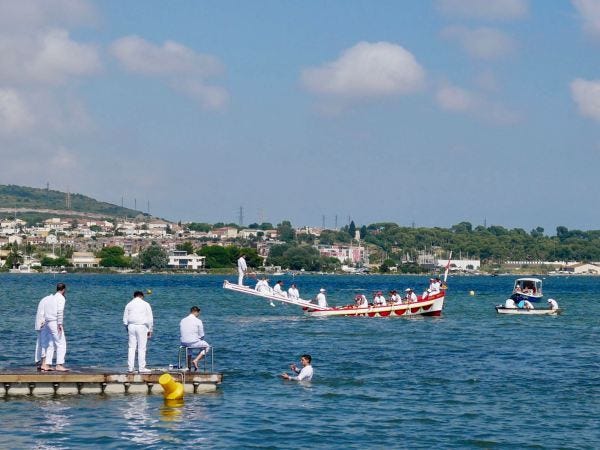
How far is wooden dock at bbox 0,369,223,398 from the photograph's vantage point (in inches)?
1115

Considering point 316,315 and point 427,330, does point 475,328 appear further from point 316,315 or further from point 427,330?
point 316,315

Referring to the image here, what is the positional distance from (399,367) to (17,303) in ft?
191

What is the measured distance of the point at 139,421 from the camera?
25.8 meters

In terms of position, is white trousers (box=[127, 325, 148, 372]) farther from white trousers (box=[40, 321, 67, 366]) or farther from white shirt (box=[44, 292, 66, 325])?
white shirt (box=[44, 292, 66, 325])

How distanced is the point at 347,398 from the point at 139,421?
686cm

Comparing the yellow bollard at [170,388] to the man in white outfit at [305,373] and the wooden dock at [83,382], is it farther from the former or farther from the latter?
the man in white outfit at [305,373]

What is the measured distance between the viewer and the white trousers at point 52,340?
28.5 m

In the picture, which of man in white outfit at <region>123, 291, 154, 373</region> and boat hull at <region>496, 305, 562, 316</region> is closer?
man in white outfit at <region>123, 291, 154, 373</region>

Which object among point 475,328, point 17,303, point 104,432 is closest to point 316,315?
point 475,328

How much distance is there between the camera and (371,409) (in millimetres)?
28734

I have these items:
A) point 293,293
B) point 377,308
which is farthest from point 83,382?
point 377,308

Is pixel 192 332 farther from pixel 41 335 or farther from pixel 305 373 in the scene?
pixel 305 373

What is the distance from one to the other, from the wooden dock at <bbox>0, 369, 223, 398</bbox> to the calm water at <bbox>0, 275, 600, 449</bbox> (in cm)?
39

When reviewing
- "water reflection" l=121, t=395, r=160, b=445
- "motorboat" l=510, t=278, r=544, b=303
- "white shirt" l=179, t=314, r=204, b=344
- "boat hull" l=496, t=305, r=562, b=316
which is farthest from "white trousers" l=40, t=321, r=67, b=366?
"motorboat" l=510, t=278, r=544, b=303
